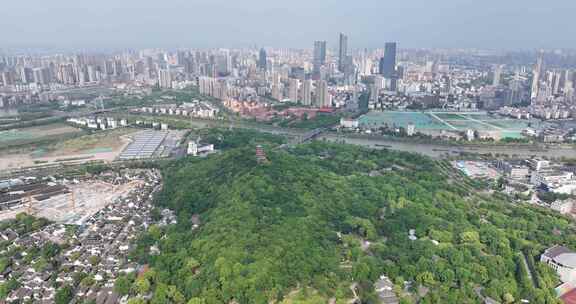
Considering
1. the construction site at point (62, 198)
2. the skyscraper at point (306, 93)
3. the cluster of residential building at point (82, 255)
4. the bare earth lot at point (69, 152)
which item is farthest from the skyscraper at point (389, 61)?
the cluster of residential building at point (82, 255)

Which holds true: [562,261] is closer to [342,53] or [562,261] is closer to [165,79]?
[165,79]

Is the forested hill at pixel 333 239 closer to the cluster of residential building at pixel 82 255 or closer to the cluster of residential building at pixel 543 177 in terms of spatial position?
the cluster of residential building at pixel 82 255

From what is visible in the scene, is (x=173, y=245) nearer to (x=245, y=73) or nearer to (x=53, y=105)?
(x=53, y=105)

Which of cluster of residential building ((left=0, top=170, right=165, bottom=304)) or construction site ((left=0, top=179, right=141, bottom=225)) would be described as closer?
cluster of residential building ((left=0, top=170, right=165, bottom=304))

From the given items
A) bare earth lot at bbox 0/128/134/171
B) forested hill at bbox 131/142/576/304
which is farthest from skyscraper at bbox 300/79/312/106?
forested hill at bbox 131/142/576/304

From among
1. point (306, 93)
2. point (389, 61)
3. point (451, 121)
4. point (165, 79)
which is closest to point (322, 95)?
point (306, 93)

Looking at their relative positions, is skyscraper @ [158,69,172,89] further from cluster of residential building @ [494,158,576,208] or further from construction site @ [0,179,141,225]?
cluster of residential building @ [494,158,576,208]
